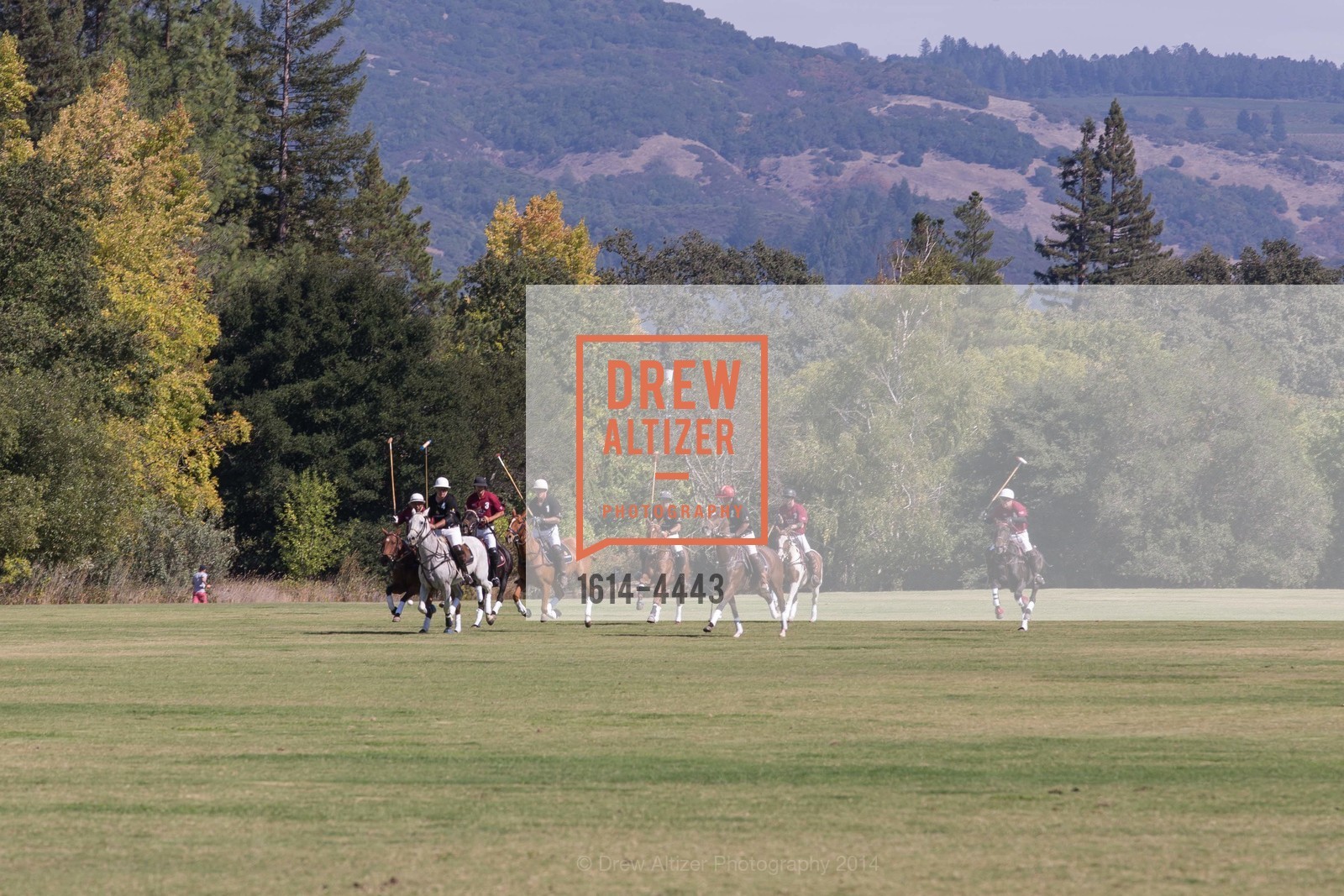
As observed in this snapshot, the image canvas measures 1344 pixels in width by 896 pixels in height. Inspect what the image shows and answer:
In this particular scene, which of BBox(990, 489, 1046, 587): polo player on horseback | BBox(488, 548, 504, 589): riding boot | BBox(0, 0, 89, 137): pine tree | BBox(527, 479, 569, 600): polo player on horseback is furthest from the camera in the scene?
BBox(0, 0, 89, 137): pine tree

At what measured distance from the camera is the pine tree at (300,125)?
8262cm

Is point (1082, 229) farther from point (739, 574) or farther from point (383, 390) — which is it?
point (739, 574)

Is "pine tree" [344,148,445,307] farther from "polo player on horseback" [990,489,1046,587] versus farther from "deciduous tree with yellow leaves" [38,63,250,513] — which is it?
"polo player on horseback" [990,489,1046,587]

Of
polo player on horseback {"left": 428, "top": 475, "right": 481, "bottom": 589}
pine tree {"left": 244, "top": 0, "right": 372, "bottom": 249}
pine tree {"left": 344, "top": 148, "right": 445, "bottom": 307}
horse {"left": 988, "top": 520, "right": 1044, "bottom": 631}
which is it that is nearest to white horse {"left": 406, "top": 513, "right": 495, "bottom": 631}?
polo player on horseback {"left": 428, "top": 475, "right": 481, "bottom": 589}

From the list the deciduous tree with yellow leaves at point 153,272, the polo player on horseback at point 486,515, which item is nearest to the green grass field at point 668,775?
the polo player on horseback at point 486,515

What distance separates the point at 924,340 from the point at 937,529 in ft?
21.2

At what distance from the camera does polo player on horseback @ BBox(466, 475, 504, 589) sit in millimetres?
33156

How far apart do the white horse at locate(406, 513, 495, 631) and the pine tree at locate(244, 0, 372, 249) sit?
170 feet

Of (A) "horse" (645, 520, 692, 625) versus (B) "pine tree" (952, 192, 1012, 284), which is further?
(B) "pine tree" (952, 192, 1012, 284)

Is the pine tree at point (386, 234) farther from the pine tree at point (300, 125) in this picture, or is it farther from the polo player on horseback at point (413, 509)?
Answer: the polo player on horseback at point (413, 509)

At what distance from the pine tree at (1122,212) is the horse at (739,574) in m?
77.7

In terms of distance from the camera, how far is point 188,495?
60406mm

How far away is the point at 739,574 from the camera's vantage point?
3097 cm

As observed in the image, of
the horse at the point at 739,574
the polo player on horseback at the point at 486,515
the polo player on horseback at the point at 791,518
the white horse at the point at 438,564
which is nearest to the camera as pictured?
the white horse at the point at 438,564
